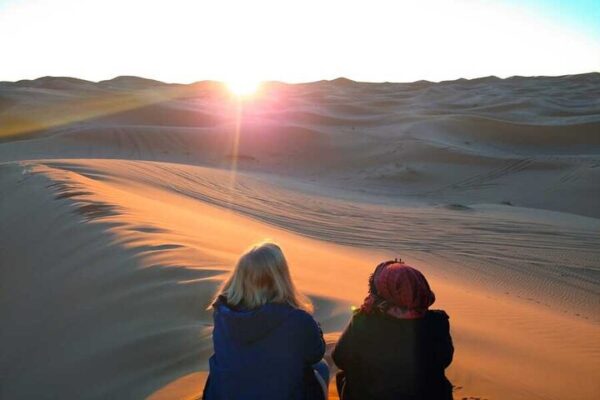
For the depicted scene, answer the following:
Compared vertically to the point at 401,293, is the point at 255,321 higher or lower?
lower

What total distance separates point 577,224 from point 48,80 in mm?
60207

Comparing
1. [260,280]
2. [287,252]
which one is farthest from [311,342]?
[287,252]

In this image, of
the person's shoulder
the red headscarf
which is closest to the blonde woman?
the red headscarf

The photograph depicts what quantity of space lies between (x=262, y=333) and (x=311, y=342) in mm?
243

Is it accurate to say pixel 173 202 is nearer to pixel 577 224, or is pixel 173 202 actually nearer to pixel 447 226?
pixel 447 226

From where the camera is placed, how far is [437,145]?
2222cm

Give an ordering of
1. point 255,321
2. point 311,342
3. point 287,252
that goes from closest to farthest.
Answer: point 255,321 < point 311,342 < point 287,252

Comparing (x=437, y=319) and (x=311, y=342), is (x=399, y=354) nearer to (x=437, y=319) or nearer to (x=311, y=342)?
(x=437, y=319)

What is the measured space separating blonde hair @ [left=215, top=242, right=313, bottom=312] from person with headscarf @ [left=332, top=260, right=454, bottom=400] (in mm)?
Result: 398

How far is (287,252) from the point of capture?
282 inches

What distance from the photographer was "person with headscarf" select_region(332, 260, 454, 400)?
105 inches

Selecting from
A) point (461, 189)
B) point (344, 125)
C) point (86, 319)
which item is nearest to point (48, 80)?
point (344, 125)

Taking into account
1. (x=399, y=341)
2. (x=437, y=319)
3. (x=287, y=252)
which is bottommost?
(x=287, y=252)

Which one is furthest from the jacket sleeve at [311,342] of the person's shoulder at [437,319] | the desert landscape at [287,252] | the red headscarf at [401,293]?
the desert landscape at [287,252]
